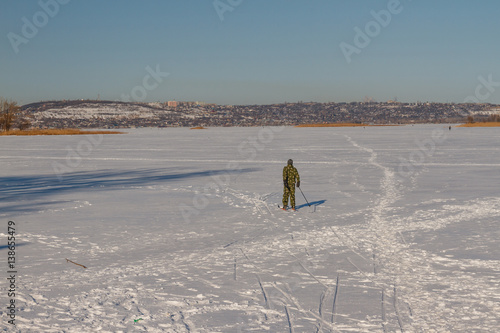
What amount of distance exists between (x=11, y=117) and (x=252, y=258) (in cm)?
8989

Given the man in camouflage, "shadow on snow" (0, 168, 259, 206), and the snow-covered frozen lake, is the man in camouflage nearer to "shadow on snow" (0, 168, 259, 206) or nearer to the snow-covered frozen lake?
the snow-covered frozen lake

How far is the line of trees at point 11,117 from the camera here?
87.9 metres

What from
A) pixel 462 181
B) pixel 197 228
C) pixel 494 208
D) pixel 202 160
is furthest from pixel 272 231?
pixel 202 160

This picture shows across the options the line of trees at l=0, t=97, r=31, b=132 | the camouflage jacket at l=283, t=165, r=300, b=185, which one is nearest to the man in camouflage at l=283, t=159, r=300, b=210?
the camouflage jacket at l=283, t=165, r=300, b=185

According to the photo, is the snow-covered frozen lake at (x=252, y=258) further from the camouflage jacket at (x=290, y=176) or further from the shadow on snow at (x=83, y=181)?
the camouflage jacket at (x=290, y=176)

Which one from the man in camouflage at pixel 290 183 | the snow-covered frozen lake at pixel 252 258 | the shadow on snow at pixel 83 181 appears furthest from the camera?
the shadow on snow at pixel 83 181

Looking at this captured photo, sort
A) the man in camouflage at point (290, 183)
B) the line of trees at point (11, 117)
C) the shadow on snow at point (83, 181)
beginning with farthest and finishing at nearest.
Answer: the line of trees at point (11, 117), the shadow on snow at point (83, 181), the man in camouflage at point (290, 183)

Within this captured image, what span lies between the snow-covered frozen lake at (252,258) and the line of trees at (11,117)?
256ft

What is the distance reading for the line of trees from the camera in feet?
288

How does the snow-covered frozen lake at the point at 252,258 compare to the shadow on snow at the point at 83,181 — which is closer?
the snow-covered frozen lake at the point at 252,258

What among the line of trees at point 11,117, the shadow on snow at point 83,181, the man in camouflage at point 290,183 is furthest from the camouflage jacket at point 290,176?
the line of trees at point 11,117

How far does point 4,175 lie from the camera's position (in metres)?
21.3

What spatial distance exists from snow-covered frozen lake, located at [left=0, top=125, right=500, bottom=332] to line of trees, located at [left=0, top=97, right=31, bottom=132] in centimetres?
7793

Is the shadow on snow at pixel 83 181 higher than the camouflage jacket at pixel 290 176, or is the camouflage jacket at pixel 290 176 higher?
the camouflage jacket at pixel 290 176
